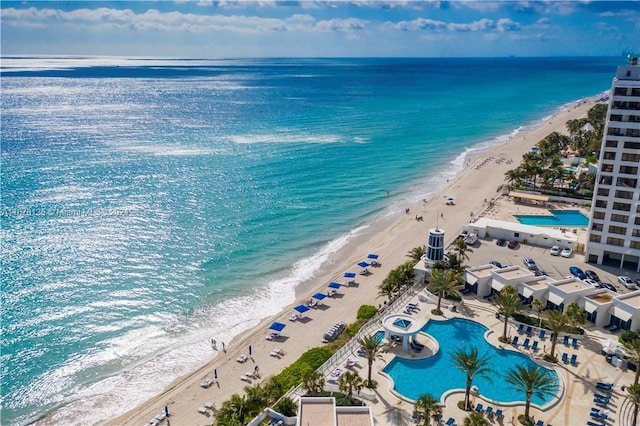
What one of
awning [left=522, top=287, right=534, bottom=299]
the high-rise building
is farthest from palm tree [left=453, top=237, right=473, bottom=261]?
the high-rise building

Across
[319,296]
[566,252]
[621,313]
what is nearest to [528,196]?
[566,252]

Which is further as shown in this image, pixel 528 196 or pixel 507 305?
pixel 528 196

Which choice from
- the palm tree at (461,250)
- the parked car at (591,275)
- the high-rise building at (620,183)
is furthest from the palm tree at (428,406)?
the high-rise building at (620,183)

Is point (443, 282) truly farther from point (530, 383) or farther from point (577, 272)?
point (577, 272)

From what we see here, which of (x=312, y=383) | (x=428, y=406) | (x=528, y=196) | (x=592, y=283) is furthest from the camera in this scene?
(x=528, y=196)

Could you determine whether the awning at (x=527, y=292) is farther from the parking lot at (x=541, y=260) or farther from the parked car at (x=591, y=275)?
the parked car at (x=591, y=275)

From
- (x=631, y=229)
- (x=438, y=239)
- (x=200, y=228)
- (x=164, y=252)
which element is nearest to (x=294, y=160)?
(x=200, y=228)

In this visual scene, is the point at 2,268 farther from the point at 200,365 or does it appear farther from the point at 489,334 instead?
the point at 489,334

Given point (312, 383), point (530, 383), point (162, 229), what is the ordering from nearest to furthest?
point (530, 383) < point (312, 383) < point (162, 229)
